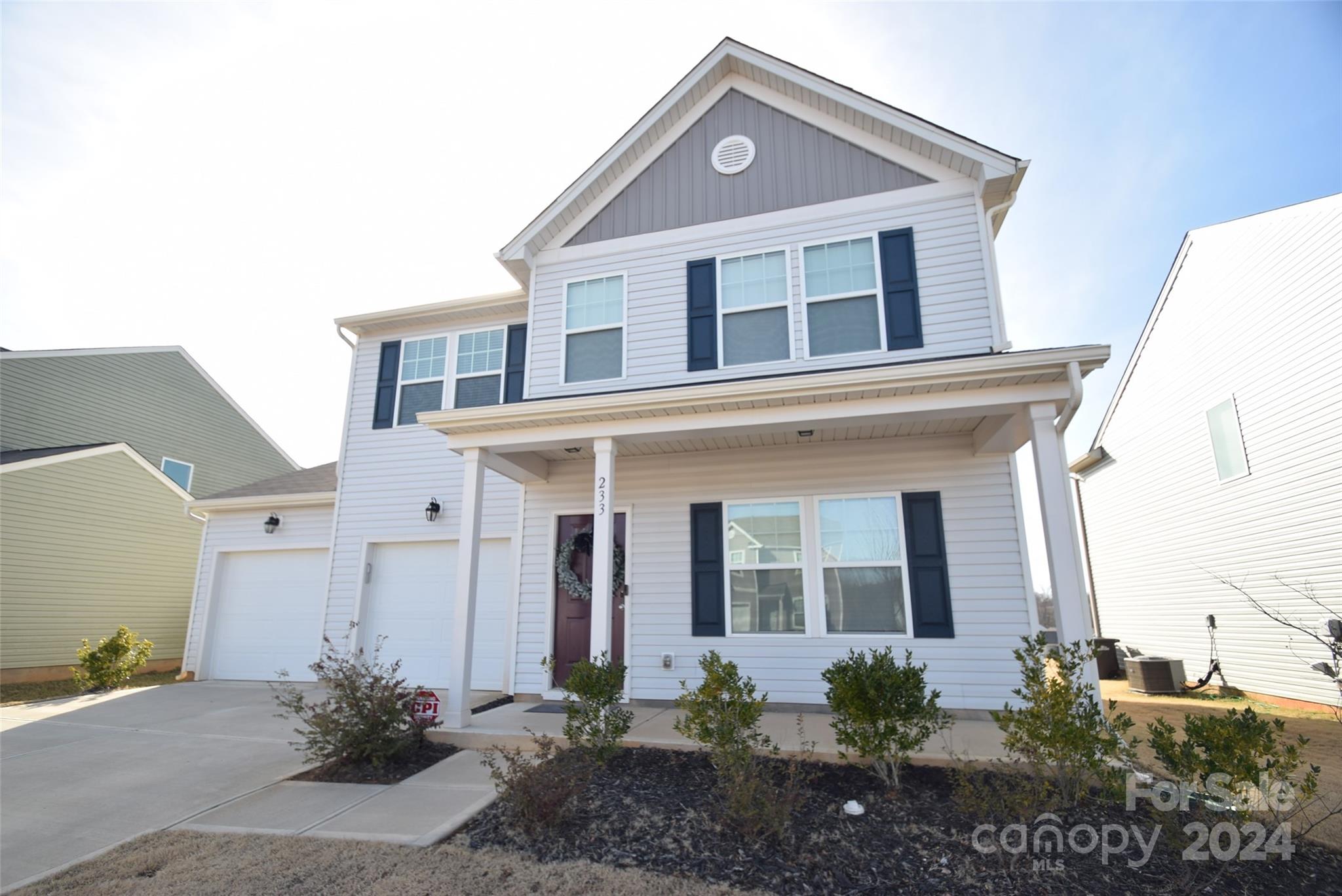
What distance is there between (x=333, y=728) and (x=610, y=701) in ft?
7.04

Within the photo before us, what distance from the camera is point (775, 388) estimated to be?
5637 mm

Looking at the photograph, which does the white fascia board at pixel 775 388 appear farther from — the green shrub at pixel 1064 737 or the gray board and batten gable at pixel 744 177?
the gray board and batten gable at pixel 744 177

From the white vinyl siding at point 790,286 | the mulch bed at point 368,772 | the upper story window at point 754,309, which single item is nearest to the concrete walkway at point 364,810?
the mulch bed at point 368,772

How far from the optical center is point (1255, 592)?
9156mm

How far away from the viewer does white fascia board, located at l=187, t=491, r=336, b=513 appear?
9.48 m

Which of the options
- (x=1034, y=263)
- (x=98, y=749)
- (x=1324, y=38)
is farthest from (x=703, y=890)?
(x=1324, y=38)

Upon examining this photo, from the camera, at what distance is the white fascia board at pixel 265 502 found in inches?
373

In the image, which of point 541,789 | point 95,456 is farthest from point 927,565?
point 95,456

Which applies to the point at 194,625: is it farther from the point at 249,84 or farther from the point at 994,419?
the point at 994,419

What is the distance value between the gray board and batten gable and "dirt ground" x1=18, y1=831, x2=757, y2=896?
21.6 ft

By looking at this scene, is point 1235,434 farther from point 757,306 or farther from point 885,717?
point 885,717

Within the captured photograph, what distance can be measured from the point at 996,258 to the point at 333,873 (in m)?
7.49

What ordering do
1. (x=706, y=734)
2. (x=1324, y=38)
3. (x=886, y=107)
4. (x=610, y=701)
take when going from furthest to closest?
(x=1324, y=38) → (x=886, y=107) → (x=610, y=701) → (x=706, y=734)

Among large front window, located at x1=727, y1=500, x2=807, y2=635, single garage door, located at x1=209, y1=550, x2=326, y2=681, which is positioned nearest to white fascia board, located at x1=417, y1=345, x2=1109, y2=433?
large front window, located at x1=727, y1=500, x2=807, y2=635
